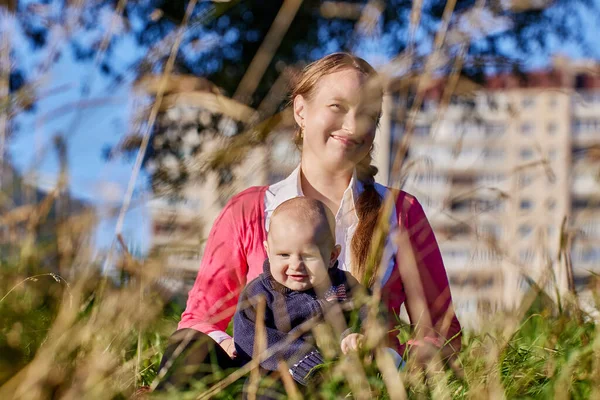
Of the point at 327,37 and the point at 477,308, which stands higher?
the point at 327,37

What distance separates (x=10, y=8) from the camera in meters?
1.50

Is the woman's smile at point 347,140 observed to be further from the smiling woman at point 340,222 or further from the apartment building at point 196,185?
the apartment building at point 196,185

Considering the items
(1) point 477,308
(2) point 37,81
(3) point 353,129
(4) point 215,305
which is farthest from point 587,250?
(2) point 37,81

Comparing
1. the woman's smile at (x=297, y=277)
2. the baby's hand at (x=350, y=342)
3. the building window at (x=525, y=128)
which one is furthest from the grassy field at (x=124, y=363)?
the building window at (x=525, y=128)

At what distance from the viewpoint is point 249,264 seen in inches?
80.4

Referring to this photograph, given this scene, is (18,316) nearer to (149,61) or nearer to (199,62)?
(149,61)

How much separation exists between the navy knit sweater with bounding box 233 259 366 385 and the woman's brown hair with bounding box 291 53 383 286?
0.13 meters

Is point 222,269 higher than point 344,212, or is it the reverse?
point 344,212

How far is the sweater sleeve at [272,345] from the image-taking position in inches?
61.7

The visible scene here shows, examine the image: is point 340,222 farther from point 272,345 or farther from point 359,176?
point 272,345

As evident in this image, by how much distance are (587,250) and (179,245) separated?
3.77ft

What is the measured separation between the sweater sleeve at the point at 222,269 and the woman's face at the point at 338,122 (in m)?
0.26

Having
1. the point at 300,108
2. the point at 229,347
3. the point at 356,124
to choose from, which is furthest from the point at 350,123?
the point at 229,347

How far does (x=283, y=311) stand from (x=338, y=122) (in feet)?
1.73
